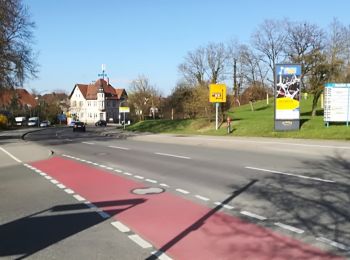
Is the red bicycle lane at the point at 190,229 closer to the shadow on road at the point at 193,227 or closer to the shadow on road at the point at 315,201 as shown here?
the shadow on road at the point at 193,227

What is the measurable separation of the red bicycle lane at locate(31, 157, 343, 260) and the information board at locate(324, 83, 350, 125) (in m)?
21.3

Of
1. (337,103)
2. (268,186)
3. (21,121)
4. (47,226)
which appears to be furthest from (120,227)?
(21,121)

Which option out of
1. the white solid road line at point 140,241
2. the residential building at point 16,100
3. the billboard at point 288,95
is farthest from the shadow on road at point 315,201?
the residential building at point 16,100

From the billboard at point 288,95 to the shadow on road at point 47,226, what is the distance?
918 inches

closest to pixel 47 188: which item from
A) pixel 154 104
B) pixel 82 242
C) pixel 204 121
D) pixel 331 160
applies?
pixel 82 242

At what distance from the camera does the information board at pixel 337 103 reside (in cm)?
3077

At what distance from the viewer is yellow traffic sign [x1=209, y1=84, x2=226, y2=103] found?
4188 cm

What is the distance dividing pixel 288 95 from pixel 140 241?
26.8 metres

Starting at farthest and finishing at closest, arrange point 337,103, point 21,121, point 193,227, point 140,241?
point 21,121 < point 337,103 < point 193,227 < point 140,241

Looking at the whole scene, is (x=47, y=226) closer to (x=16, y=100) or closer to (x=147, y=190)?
(x=147, y=190)

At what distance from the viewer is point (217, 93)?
4203 cm

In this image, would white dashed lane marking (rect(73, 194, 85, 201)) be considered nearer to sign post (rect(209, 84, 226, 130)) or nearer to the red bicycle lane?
the red bicycle lane

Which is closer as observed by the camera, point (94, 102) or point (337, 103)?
point (337, 103)

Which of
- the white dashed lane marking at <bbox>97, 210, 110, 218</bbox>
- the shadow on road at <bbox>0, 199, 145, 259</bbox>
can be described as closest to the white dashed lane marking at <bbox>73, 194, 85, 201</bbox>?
the shadow on road at <bbox>0, 199, 145, 259</bbox>
